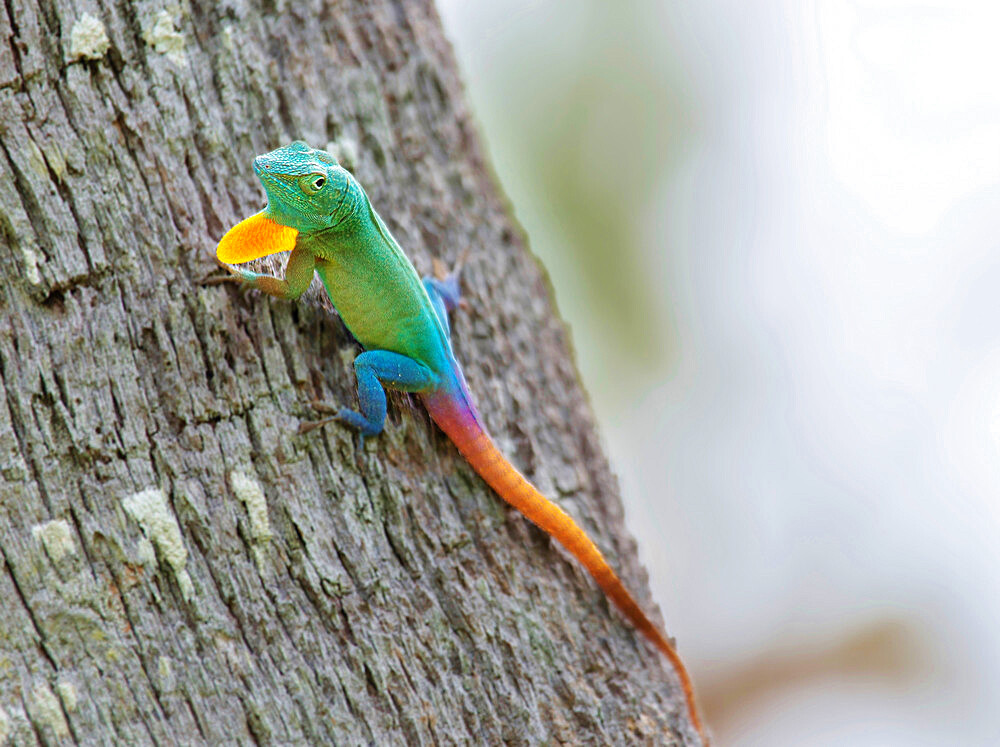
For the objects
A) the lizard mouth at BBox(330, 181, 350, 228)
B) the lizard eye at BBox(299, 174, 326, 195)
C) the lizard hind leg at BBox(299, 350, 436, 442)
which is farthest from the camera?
the lizard mouth at BBox(330, 181, 350, 228)

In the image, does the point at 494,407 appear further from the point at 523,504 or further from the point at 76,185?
the point at 76,185

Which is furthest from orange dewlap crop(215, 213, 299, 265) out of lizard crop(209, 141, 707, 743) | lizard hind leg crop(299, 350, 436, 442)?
lizard hind leg crop(299, 350, 436, 442)

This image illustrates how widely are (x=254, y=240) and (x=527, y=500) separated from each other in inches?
40.0

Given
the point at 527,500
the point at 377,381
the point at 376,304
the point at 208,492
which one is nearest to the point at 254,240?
the point at 376,304

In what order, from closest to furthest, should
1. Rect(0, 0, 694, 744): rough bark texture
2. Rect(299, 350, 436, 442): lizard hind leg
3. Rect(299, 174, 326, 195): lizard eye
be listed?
1. Rect(0, 0, 694, 744): rough bark texture
2. Rect(299, 350, 436, 442): lizard hind leg
3. Rect(299, 174, 326, 195): lizard eye

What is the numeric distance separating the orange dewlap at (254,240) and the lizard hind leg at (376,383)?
0.38m

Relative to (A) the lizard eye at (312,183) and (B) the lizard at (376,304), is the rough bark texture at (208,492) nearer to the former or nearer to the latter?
(B) the lizard at (376,304)

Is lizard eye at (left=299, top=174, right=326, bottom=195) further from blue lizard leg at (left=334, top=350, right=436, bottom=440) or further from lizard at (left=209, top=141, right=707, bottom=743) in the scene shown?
A: blue lizard leg at (left=334, top=350, right=436, bottom=440)

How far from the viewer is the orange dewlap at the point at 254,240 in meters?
2.11

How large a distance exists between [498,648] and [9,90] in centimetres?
179

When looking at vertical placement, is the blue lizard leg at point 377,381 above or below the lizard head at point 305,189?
below

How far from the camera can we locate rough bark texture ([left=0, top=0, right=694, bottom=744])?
1.76m

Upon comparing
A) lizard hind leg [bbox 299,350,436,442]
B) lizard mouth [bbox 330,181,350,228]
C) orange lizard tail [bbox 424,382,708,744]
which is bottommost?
orange lizard tail [bbox 424,382,708,744]

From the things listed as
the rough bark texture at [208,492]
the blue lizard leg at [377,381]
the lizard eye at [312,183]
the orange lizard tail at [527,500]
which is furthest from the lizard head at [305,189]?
the orange lizard tail at [527,500]
